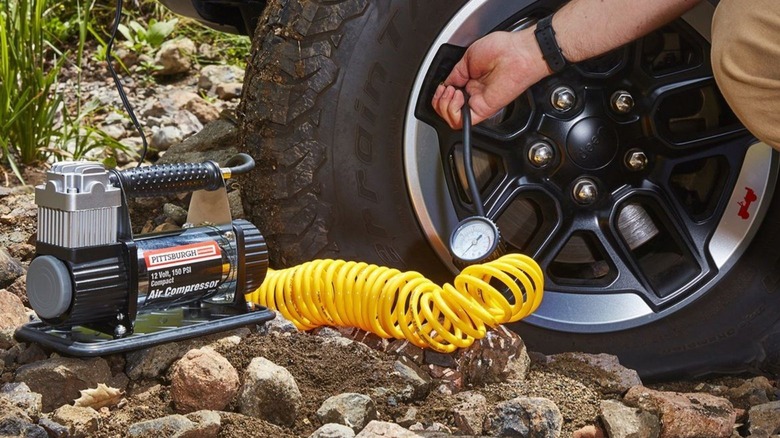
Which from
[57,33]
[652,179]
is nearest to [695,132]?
[652,179]

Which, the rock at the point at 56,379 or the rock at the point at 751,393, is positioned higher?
the rock at the point at 56,379

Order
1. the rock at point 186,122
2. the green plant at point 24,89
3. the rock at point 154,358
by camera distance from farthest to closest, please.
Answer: the rock at point 186,122 → the green plant at point 24,89 → the rock at point 154,358

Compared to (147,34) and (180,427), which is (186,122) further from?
(180,427)

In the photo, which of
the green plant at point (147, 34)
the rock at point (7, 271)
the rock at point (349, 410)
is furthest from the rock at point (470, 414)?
the green plant at point (147, 34)

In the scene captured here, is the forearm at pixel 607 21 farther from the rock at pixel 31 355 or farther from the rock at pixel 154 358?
the rock at pixel 31 355

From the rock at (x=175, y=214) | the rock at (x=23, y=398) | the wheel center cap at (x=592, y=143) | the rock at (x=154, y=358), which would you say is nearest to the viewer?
the rock at (x=23, y=398)

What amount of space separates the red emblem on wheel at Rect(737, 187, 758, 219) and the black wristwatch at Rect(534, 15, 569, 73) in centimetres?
71

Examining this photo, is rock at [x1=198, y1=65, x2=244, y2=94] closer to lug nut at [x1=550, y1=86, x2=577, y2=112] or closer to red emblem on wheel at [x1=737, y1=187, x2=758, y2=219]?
lug nut at [x1=550, y1=86, x2=577, y2=112]

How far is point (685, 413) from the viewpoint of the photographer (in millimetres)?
2504

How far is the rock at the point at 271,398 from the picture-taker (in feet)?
7.41

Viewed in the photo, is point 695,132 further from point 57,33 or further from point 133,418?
point 57,33

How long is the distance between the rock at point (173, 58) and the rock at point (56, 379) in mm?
3420

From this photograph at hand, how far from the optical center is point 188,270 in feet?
8.28

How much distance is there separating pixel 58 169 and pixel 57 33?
3499 mm
